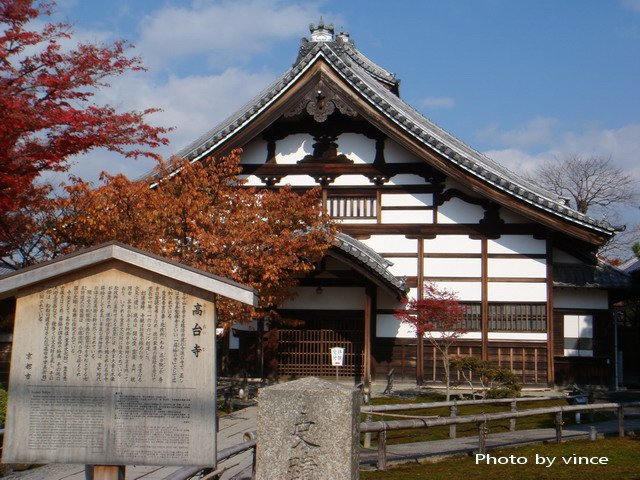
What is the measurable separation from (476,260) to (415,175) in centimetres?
290

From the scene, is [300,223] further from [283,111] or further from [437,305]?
A: [283,111]

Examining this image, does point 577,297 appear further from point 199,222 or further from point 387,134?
point 199,222

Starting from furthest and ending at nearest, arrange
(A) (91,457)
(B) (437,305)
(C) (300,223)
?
(B) (437,305) < (C) (300,223) < (A) (91,457)

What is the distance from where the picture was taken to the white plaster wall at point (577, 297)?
2143cm

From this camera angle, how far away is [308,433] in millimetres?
7383

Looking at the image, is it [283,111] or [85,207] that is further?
[283,111]

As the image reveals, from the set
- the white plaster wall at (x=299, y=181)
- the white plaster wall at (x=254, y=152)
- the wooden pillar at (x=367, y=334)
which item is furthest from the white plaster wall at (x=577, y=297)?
the white plaster wall at (x=254, y=152)

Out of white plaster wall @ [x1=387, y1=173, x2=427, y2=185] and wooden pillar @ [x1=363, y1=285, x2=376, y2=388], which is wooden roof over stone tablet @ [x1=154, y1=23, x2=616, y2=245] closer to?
white plaster wall @ [x1=387, y1=173, x2=427, y2=185]

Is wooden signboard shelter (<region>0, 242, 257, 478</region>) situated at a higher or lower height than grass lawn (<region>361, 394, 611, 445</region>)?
higher

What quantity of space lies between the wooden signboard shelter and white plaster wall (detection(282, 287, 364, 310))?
1498 cm

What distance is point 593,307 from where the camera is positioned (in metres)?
21.4

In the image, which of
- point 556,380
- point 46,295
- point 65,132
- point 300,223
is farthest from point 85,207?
point 556,380

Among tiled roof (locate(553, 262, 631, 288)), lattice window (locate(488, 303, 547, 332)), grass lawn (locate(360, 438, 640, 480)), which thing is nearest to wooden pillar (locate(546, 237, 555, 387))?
lattice window (locate(488, 303, 547, 332))

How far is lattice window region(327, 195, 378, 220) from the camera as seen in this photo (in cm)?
2184
